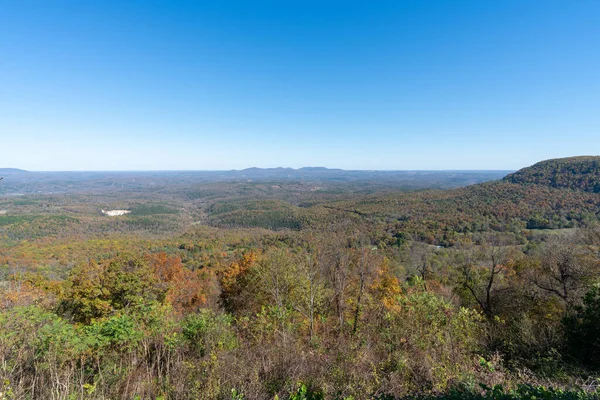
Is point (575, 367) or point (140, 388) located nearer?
point (140, 388)

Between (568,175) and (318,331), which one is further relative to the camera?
(568,175)

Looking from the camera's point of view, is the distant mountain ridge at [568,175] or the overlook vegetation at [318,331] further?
the distant mountain ridge at [568,175]

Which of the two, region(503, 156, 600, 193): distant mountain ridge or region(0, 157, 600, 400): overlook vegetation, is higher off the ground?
region(503, 156, 600, 193): distant mountain ridge

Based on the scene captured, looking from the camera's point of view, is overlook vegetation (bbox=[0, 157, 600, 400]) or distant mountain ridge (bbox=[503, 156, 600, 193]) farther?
distant mountain ridge (bbox=[503, 156, 600, 193])

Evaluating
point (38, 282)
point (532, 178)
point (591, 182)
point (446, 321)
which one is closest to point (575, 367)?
point (446, 321)

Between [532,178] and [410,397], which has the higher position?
[532,178]

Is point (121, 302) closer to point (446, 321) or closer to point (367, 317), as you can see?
point (367, 317)

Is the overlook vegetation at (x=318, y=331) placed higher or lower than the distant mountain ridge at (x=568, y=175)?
lower

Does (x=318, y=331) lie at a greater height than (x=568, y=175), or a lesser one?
lesser
